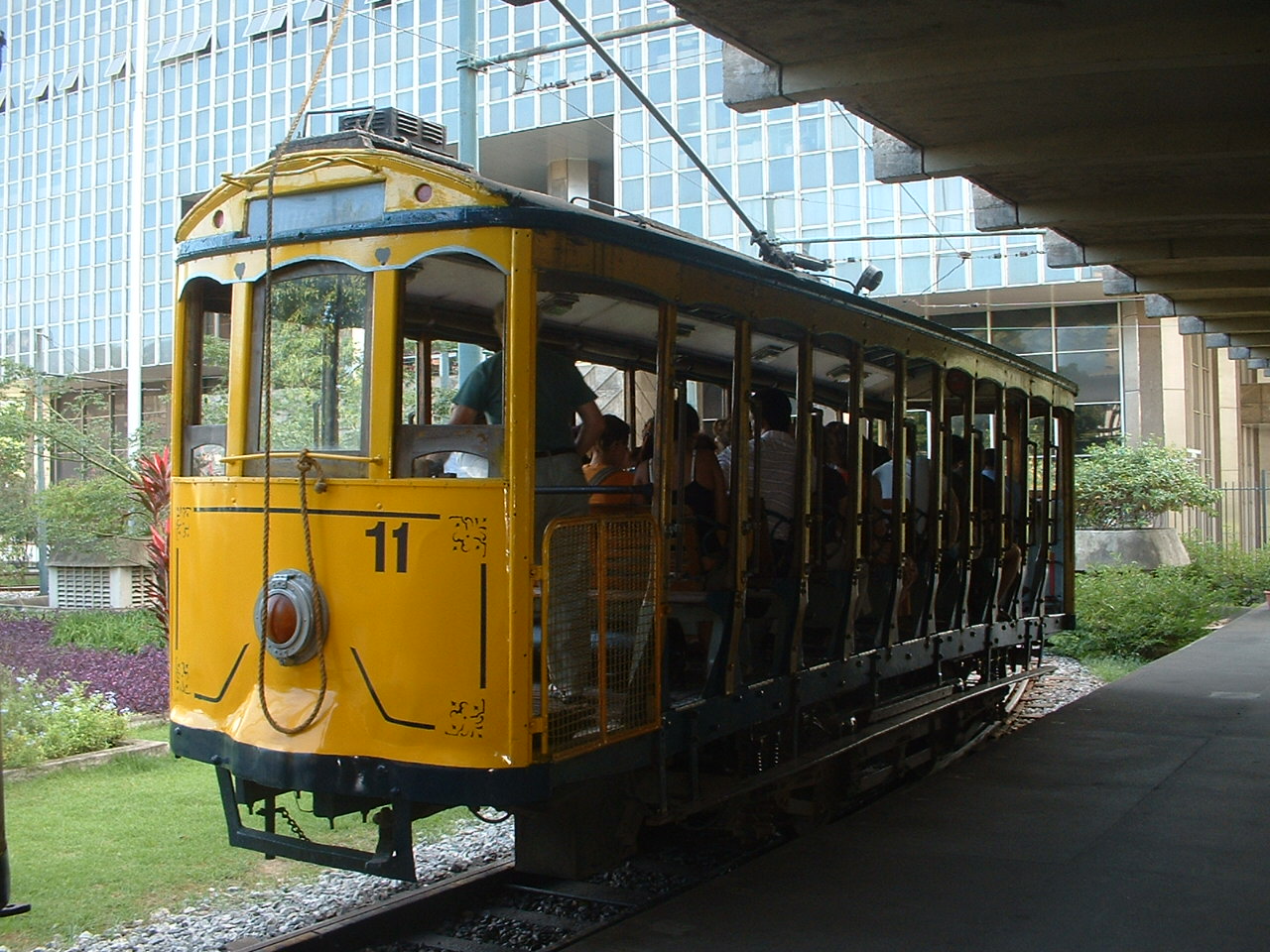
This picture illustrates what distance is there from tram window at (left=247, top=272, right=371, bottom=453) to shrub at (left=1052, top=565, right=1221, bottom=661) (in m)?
13.2

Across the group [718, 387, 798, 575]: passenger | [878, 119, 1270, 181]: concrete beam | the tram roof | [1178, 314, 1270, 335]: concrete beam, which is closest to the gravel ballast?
[718, 387, 798, 575]: passenger

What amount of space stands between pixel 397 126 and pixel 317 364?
109cm

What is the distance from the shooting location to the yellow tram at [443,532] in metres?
4.74

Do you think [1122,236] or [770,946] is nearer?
[770,946]

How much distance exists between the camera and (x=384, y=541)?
4.84 metres

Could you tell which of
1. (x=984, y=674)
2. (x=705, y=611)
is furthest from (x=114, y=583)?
(x=705, y=611)

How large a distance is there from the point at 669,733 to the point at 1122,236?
8827 millimetres

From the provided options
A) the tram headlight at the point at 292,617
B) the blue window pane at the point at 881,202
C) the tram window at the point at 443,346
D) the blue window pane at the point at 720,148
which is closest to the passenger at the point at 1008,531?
the tram window at the point at 443,346

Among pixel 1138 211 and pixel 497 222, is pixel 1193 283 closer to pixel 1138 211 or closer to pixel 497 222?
pixel 1138 211

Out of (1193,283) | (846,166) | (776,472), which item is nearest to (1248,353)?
(1193,283)

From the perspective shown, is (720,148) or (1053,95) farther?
(720,148)

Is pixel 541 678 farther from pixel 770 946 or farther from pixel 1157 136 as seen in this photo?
pixel 1157 136

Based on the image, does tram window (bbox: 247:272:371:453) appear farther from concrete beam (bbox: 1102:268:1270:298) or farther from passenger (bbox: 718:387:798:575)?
concrete beam (bbox: 1102:268:1270:298)

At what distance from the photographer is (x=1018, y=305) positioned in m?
29.2
